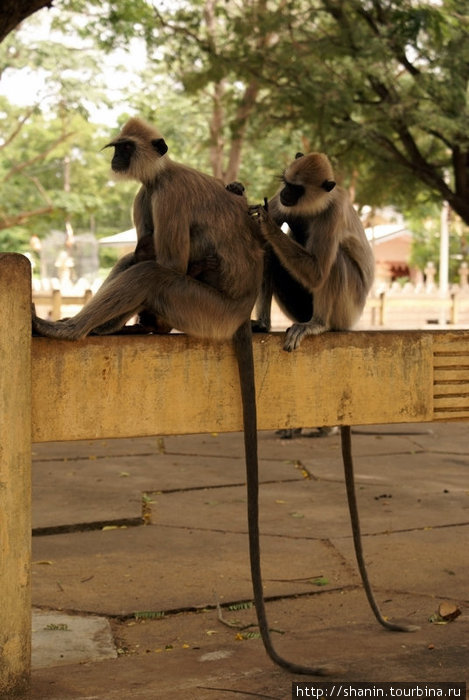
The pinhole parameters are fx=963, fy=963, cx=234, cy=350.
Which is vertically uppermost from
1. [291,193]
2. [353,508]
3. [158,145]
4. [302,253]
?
[158,145]

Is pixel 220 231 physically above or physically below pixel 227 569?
above

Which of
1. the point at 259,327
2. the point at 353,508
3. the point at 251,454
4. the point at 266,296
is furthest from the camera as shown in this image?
the point at 266,296

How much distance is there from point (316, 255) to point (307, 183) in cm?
28

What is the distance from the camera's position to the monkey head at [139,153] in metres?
3.29

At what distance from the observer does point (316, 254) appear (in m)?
3.71

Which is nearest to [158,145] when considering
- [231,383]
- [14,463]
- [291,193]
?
[291,193]

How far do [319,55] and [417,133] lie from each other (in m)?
1.83

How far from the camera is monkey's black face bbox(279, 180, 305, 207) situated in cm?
366

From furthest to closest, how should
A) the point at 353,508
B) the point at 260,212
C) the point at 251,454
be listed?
the point at 260,212, the point at 353,508, the point at 251,454

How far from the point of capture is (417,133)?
36.5 ft

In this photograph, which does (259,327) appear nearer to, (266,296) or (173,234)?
(266,296)

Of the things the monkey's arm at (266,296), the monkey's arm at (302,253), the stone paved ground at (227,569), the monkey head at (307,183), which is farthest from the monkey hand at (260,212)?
the stone paved ground at (227,569)

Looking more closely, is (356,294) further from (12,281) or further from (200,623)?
(12,281)

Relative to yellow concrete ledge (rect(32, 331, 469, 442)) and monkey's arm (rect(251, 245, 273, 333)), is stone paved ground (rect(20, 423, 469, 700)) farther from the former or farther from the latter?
monkey's arm (rect(251, 245, 273, 333))
